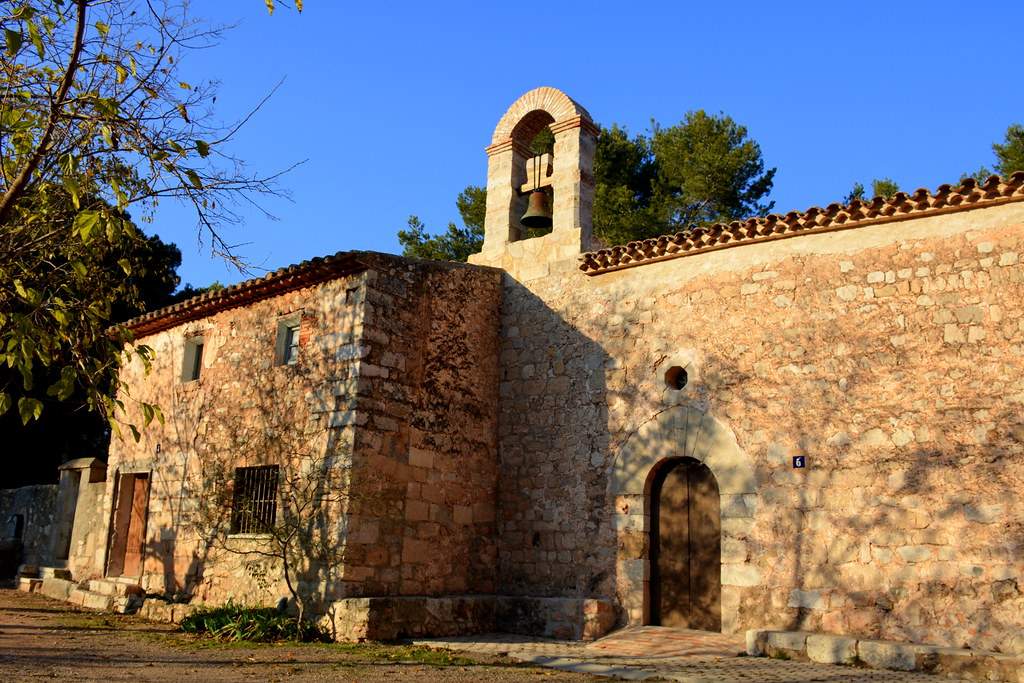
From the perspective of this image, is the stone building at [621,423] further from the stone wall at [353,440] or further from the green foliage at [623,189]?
the green foliage at [623,189]

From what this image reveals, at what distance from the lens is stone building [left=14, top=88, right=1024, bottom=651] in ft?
25.5

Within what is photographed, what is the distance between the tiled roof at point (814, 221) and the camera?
7.94m

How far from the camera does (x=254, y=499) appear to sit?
34.9 feet

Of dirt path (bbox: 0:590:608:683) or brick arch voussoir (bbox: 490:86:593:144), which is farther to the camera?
brick arch voussoir (bbox: 490:86:593:144)

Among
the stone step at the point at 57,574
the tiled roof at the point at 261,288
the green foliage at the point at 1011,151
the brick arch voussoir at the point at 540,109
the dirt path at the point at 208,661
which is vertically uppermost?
the green foliage at the point at 1011,151

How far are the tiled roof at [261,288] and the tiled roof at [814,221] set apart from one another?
2.85 m

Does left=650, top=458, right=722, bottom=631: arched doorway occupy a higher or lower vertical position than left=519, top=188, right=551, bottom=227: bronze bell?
lower

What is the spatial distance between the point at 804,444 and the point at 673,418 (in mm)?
1508

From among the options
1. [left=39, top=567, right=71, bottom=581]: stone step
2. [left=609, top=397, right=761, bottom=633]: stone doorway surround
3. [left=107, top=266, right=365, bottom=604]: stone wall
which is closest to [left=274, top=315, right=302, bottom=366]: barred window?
[left=107, top=266, right=365, bottom=604]: stone wall

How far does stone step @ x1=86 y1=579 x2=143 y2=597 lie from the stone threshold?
801 centimetres

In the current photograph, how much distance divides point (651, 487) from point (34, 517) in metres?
13.0

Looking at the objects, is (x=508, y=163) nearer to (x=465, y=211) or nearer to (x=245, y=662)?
(x=245, y=662)

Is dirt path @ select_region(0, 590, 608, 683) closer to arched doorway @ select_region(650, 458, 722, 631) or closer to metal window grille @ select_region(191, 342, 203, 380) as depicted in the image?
arched doorway @ select_region(650, 458, 722, 631)

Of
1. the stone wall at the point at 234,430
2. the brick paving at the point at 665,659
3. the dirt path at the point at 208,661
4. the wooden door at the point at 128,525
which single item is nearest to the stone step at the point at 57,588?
the stone wall at the point at 234,430
